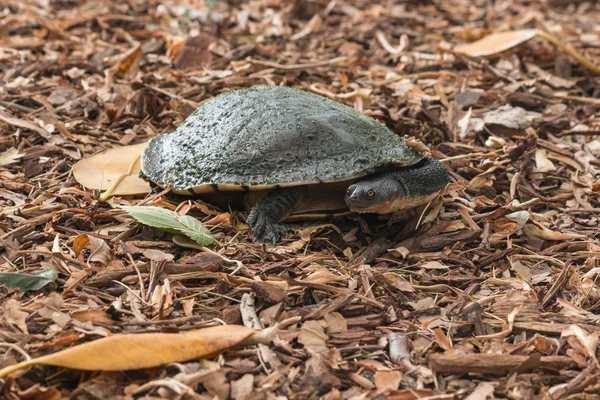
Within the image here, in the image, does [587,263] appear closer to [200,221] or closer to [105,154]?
[200,221]

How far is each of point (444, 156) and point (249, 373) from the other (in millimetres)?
2358

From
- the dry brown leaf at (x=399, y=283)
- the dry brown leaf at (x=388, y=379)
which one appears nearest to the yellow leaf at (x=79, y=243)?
the dry brown leaf at (x=399, y=283)

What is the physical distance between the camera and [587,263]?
3.53 m

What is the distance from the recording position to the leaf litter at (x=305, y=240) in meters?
2.65

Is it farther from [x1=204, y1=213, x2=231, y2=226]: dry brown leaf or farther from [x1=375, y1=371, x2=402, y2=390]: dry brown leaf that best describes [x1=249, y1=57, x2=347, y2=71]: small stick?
[x1=375, y1=371, x2=402, y2=390]: dry brown leaf

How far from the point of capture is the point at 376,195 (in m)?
3.57

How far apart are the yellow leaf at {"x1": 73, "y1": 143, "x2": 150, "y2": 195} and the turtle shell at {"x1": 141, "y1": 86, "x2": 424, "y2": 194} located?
173mm

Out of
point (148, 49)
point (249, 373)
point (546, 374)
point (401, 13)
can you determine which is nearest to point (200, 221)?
point (249, 373)

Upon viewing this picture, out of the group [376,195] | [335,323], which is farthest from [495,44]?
[335,323]

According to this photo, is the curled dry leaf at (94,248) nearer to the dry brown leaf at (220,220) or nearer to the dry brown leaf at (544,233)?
the dry brown leaf at (220,220)

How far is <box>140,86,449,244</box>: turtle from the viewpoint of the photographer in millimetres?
3617

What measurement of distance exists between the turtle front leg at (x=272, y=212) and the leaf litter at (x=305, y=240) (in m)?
0.08

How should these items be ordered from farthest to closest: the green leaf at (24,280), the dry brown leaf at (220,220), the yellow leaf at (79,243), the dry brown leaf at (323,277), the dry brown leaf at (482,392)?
the dry brown leaf at (220,220), the yellow leaf at (79,243), the dry brown leaf at (323,277), the green leaf at (24,280), the dry brown leaf at (482,392)

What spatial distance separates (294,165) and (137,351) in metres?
1.43
